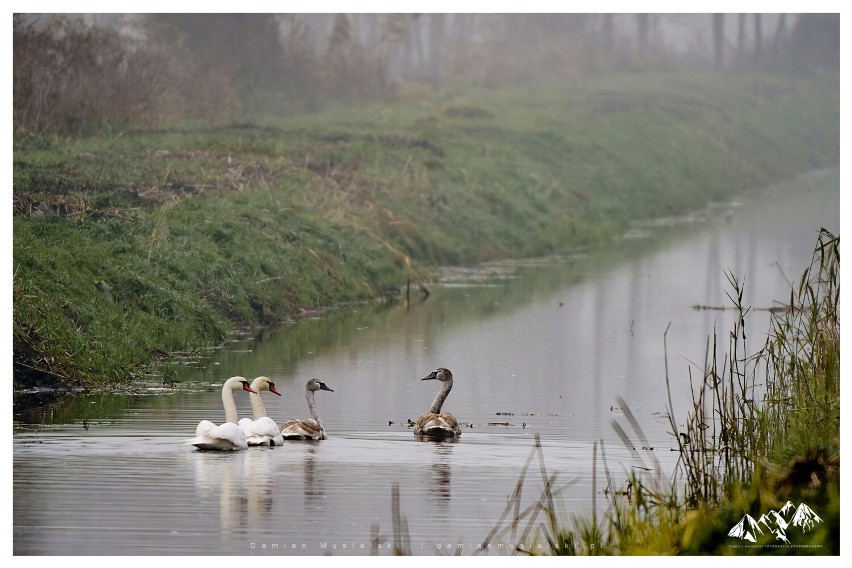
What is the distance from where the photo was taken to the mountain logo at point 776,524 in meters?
9.10

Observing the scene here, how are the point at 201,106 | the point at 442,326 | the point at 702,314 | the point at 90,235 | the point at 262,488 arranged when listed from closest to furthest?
1. the point at 262,488
2. the point at 90,235
3. the point at 442,326
4. the point at 702,314
5. the point at 201,106

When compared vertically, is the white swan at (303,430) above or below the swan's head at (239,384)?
below

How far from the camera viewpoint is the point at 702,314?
20953 millimetres

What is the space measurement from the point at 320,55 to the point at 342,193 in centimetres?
892

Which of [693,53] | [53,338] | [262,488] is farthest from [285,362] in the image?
[693,53]

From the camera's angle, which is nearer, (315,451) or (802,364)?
(802,364)

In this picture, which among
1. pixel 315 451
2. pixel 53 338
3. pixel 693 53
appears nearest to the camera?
pixel 315 451

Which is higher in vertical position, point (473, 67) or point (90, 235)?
point (473, 67)

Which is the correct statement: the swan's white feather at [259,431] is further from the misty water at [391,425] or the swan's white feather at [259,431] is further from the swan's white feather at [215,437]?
the swan's white feather at [215,437]

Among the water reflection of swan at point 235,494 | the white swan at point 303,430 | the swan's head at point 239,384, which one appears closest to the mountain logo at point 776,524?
the water reflection of swan at point 235,494

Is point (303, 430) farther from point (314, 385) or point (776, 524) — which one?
point (776, 524)

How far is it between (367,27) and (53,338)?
1001 inches

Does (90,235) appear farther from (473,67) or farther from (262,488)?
(473,67)

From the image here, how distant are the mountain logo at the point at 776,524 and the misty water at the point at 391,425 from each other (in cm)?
72
